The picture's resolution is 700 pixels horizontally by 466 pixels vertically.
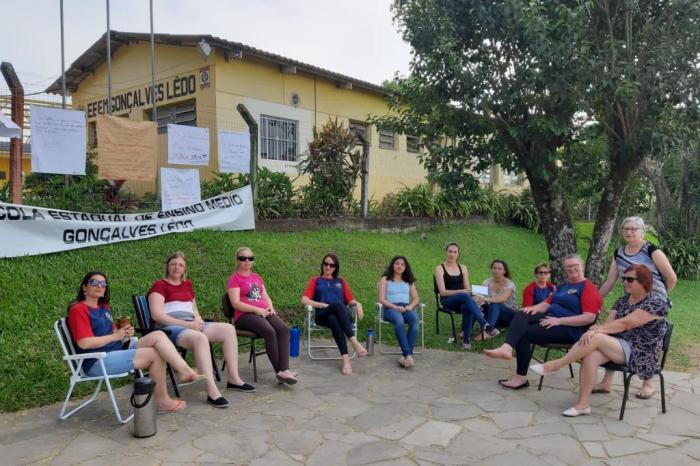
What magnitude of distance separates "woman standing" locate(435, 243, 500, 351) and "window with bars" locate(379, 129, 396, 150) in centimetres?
891

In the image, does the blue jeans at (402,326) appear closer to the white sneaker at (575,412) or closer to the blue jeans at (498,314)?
the blue jeans at (498,314)

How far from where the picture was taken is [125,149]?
7.53 m

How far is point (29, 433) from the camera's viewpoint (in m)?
3.60

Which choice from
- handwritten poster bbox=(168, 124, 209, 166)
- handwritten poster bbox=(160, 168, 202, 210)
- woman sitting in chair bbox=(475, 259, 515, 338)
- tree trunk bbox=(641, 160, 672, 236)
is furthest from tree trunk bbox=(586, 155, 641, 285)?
tree trunk bbox=(641, 160, 672, 236)

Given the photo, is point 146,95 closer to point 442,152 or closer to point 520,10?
point 442,152

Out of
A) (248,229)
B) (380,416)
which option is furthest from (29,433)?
(248,229)

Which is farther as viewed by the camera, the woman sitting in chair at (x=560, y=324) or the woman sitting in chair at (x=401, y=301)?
the woman sitting in chair at (x=401, y=301)

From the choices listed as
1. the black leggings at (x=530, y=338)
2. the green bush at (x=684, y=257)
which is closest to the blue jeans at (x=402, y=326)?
the black leggings at (x=530, y=338)

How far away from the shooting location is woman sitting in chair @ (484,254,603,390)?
4715 millimetres

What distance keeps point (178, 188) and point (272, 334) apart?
394 cm

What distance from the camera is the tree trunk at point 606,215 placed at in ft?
22.7

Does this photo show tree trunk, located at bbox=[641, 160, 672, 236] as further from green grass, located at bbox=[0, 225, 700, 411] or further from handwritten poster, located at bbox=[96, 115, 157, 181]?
handwritten poster, located at bbox=[96, 115, 157, 181]

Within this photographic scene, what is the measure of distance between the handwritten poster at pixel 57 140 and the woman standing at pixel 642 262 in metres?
6.40

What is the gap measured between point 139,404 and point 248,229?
5.11 m
